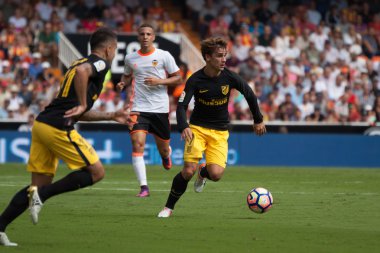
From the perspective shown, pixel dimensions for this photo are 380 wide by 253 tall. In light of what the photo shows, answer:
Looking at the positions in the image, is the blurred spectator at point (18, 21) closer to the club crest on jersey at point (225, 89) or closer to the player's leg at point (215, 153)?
the player's leg at point (215, 153)

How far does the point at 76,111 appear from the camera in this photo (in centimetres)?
945

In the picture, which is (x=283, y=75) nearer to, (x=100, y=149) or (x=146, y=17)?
(x=146, y=17)

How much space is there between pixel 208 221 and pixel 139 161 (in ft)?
12.0

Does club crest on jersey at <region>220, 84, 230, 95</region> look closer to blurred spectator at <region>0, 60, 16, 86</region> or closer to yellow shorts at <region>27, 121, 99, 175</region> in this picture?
yellow shorts at <region>27, 121, 99, 175</region>

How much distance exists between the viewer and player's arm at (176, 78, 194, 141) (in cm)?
1188

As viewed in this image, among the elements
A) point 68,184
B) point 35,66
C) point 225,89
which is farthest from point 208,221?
point 35,66

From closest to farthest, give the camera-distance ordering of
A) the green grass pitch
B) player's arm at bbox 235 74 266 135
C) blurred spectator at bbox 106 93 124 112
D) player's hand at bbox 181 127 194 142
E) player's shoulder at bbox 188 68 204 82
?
the green grass pitch < player's hand at bbox 181 127 194 142 < player's shoulder at bbox 188 68 204 82 < player's arm at bbox 235 74 266 135 < blurred spectator at bbox 106 93 124 112

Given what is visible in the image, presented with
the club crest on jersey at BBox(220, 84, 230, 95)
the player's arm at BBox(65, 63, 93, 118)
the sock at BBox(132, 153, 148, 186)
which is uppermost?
the club crest on jersey at BBox(220, 84, 230, 95)

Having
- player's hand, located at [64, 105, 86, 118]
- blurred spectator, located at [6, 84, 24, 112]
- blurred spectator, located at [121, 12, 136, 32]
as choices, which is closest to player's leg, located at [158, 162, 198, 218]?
player's hand, located at [64, 105, 86, 118]

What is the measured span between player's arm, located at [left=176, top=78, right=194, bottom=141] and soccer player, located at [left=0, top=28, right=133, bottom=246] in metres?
2.29

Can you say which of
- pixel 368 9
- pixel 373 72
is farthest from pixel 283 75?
pixel 368 9

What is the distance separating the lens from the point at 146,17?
30.5 m

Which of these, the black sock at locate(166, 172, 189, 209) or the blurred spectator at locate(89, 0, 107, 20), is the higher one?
the blurred spectator at locate(89, 0, 107, 20)

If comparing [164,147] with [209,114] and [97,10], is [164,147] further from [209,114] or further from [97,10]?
[97,10]
